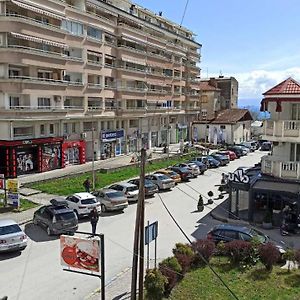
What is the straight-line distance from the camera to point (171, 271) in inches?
626

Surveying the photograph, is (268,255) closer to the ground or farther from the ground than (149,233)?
closer to the ground

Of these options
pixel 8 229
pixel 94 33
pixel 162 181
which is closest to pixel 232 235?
pixel 8 229

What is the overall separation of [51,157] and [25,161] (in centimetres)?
348

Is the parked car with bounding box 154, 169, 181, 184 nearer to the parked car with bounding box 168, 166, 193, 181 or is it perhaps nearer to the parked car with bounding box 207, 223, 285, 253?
the parked car with bounding box 168, 166, 193, 181

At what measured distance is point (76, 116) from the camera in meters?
46.7

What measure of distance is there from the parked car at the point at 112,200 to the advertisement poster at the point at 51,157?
14.7 metres

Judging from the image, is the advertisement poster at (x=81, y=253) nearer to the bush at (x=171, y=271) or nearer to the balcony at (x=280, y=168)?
the bush at (x=171, y=271)

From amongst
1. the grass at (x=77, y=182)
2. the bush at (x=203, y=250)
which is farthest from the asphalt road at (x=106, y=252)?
the grass at (x=77, y=182)

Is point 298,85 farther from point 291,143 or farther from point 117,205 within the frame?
point 117,205

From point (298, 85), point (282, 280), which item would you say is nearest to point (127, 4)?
point (298, 85)

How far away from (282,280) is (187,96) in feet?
208

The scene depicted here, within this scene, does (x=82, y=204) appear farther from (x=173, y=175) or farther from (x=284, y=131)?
(x=173, y=175)

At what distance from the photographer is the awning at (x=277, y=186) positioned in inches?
1039

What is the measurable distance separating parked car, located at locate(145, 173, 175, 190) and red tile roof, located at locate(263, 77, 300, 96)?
498 inches
